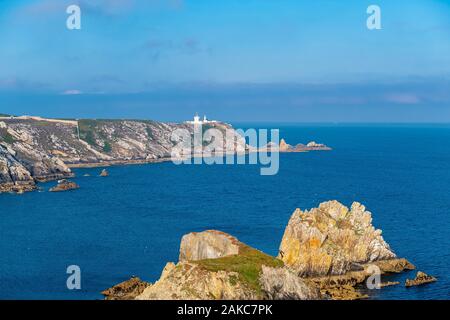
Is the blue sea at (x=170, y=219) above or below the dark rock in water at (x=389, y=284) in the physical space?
above

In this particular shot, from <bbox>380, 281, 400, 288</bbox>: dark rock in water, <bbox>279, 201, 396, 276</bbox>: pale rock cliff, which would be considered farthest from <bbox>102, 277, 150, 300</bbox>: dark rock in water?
<bbox>380, 281, 400, 288</bbox>: dark rock in water

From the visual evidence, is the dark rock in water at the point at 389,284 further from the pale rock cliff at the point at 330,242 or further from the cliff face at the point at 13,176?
the cliff face at the point at 13,176

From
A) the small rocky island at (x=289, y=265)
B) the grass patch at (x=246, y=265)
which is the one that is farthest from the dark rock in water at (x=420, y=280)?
the grass patch at (x=246, y=265)

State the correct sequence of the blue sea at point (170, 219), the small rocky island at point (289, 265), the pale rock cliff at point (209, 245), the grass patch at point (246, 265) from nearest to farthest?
1. the small rocky island at point (289, 265)
2. the grass patch at point (246, 265)
3. the pale rock cliff at point (209, 245)
4. the blue sea at point (170, 219)

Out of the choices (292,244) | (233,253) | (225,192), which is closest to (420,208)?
(225,192)

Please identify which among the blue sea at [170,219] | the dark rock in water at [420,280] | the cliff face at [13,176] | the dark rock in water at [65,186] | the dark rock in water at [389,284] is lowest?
the dark rock in water at [389,284]

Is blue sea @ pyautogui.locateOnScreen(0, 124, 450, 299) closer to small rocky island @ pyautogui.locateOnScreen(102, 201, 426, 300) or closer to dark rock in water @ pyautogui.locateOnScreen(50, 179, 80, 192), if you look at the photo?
dark rock in water @ pyautogui.locateOnScreen(50, 179, 80, 192)

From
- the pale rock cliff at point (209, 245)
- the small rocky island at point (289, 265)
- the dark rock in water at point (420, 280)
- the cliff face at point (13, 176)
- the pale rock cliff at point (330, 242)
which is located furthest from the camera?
the cliff face at point (13, 176)
